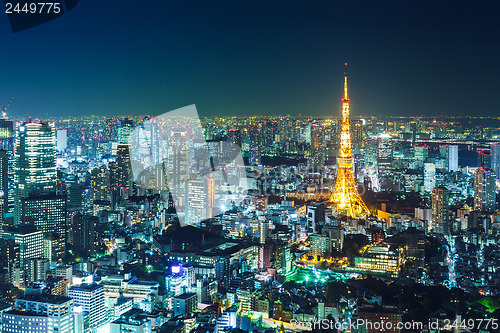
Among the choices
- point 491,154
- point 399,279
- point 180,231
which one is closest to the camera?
point 399,279

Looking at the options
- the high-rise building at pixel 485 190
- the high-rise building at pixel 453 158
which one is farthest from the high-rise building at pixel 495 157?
the high-rise building at pixel 453 158

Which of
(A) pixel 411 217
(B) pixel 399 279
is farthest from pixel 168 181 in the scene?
(B) pixel 399 279

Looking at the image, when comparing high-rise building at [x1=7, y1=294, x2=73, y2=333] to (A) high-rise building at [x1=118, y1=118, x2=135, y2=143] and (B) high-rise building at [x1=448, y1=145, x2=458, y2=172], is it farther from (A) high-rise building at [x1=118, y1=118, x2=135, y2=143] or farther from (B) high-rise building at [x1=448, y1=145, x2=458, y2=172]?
(B) high-rise building at [x1=448, y1=145, x2=458, y2=172]

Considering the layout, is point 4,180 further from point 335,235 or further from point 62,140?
point 335,235

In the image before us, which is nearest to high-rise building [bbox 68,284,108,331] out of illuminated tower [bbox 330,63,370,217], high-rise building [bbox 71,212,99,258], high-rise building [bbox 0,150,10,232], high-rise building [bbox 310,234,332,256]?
high-rise building [bbox 71,212,99,258]

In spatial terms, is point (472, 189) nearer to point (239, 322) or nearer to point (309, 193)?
point (309, 193)

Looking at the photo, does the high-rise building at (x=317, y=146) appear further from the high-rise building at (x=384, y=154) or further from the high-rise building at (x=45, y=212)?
the high-rise building at (x=45, y=212)
